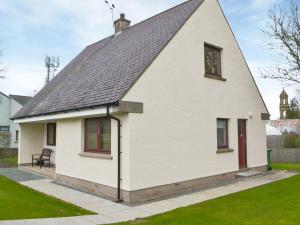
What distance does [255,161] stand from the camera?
14781mm

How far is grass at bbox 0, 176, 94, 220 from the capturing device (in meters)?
7.50

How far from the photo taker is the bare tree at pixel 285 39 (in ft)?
49.7

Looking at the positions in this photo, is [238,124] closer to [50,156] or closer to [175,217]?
[175,217]

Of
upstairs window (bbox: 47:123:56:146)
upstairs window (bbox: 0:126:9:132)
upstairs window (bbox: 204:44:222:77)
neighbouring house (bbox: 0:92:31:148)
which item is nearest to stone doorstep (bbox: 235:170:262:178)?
upstairs window (bbox: 204:44:222:77)

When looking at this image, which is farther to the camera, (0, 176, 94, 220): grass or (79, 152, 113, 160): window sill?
(79, 152, 113, 160): window sill

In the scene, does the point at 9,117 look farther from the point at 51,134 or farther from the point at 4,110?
the point at 51,134

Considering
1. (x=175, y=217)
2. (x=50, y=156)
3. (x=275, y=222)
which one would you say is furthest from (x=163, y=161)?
(x=50, y=156)

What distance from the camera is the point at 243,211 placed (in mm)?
7734

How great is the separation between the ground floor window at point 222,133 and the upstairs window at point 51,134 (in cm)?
979

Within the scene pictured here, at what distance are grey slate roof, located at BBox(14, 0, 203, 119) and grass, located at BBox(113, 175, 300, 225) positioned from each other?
12.6 feet

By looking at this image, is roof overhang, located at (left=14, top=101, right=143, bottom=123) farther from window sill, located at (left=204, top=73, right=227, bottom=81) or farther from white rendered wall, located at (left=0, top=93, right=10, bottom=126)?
white rendered wall, located at (left=0, top=93, right=10, bottom=126)

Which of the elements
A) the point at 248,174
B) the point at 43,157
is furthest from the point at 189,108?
the point at 43,157

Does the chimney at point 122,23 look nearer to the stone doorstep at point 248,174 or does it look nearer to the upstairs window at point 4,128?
the stone doorstep at point 248,174

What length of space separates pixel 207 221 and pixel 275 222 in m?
1.54
